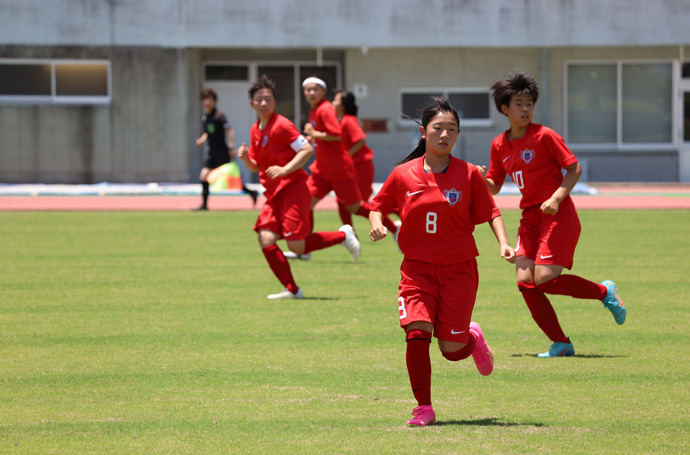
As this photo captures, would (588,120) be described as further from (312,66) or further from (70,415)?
(70,415)

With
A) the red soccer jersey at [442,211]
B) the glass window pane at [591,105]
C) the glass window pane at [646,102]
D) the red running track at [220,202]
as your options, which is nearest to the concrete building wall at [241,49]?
the glass window pane at [591,105]

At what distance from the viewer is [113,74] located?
93.9 ft

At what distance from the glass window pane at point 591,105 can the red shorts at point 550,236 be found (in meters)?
23.4

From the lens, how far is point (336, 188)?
13.6 m

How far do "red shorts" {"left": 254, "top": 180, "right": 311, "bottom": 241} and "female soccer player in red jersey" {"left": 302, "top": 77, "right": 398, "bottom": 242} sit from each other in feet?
9.25

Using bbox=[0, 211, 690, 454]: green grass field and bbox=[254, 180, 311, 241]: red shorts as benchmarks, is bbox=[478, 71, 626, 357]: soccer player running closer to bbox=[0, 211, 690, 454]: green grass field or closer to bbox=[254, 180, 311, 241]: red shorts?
bbox=[0, 211, 690, 454]: green grass field

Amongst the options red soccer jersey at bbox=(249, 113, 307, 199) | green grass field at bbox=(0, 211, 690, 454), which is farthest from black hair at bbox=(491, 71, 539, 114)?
red soccer jersey at bbox=(249, 113, 307, 199)

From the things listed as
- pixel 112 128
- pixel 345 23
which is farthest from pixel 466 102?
pixel 112 128

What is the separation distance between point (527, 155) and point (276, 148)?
11.3 feet

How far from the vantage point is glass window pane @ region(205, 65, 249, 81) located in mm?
29953

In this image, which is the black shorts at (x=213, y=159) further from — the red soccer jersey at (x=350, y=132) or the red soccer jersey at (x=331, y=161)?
the red soccer jersey at (x=331, y=161)

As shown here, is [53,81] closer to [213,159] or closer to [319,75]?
[319,75]

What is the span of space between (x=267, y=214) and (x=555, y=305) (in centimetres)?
288

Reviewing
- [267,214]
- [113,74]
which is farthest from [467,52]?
[267,214]
